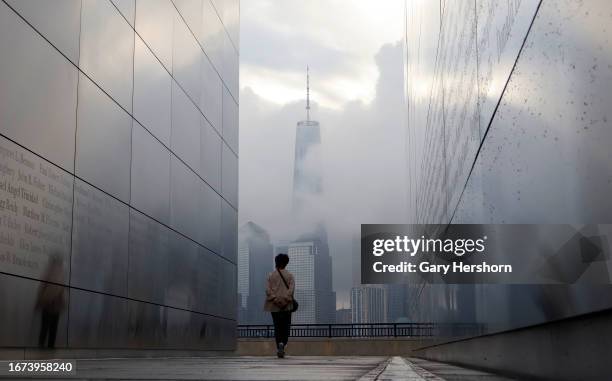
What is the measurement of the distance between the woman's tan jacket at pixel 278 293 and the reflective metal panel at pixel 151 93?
3.57 metres

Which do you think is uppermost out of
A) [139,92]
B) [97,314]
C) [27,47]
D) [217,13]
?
[217,13]

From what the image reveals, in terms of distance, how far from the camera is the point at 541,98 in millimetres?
3043

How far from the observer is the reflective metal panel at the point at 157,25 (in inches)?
493

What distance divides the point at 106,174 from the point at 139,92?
214 cm

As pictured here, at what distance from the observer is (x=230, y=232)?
781 inches

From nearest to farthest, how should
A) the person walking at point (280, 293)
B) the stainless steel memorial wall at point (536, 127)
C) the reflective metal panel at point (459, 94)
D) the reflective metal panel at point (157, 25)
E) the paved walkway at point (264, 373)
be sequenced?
the stainless steel memorial wall at point (536, 127), the paved walkway at point (264, 373), the reflective metal panel at point (459, 94), the person walking at point (280, 293), the reflective metal panel at point (157, 25)

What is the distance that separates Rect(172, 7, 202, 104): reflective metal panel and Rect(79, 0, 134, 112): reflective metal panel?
2886 millimetres

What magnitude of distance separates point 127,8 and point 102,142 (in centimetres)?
247

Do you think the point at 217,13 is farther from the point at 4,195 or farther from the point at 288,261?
the point at 4,195

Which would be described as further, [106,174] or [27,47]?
[106,174]

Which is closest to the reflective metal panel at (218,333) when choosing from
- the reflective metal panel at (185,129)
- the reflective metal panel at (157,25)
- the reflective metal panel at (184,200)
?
the reflective metal panel at (184,200)

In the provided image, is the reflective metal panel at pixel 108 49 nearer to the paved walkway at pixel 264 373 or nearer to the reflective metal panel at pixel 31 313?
the reflective metal panel at pixel 31 313

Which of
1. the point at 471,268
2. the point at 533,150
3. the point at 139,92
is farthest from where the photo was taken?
the point at 139,92

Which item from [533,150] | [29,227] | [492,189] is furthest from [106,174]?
[533,150]
